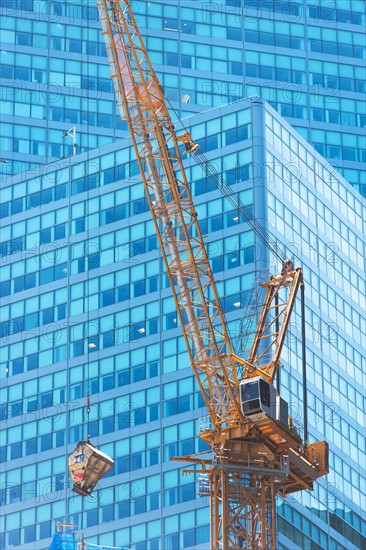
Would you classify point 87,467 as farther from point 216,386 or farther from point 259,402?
point 259,402

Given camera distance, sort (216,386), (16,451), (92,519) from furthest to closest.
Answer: (16,451), (92,519), (216,386)

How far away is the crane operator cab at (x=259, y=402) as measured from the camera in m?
118

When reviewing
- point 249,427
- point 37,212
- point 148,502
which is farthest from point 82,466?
point 37,212

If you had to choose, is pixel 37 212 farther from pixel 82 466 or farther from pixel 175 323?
pixel 82 466

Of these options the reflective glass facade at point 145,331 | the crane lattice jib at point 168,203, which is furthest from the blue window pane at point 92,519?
the crane lattice jib at point 168,203

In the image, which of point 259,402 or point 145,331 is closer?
point 259,402

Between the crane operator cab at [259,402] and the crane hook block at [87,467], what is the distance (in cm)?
915

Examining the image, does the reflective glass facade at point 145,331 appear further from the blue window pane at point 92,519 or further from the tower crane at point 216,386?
the tower crane at point 216,386

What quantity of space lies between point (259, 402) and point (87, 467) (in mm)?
11038

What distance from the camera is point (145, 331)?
156 m

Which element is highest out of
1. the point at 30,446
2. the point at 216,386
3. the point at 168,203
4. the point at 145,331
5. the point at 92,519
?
the point at 145,331

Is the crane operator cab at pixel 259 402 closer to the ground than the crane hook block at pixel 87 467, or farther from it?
farther from it

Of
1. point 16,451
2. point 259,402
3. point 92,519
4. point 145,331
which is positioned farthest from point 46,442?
point 259,402

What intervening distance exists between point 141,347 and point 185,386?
267 inches
